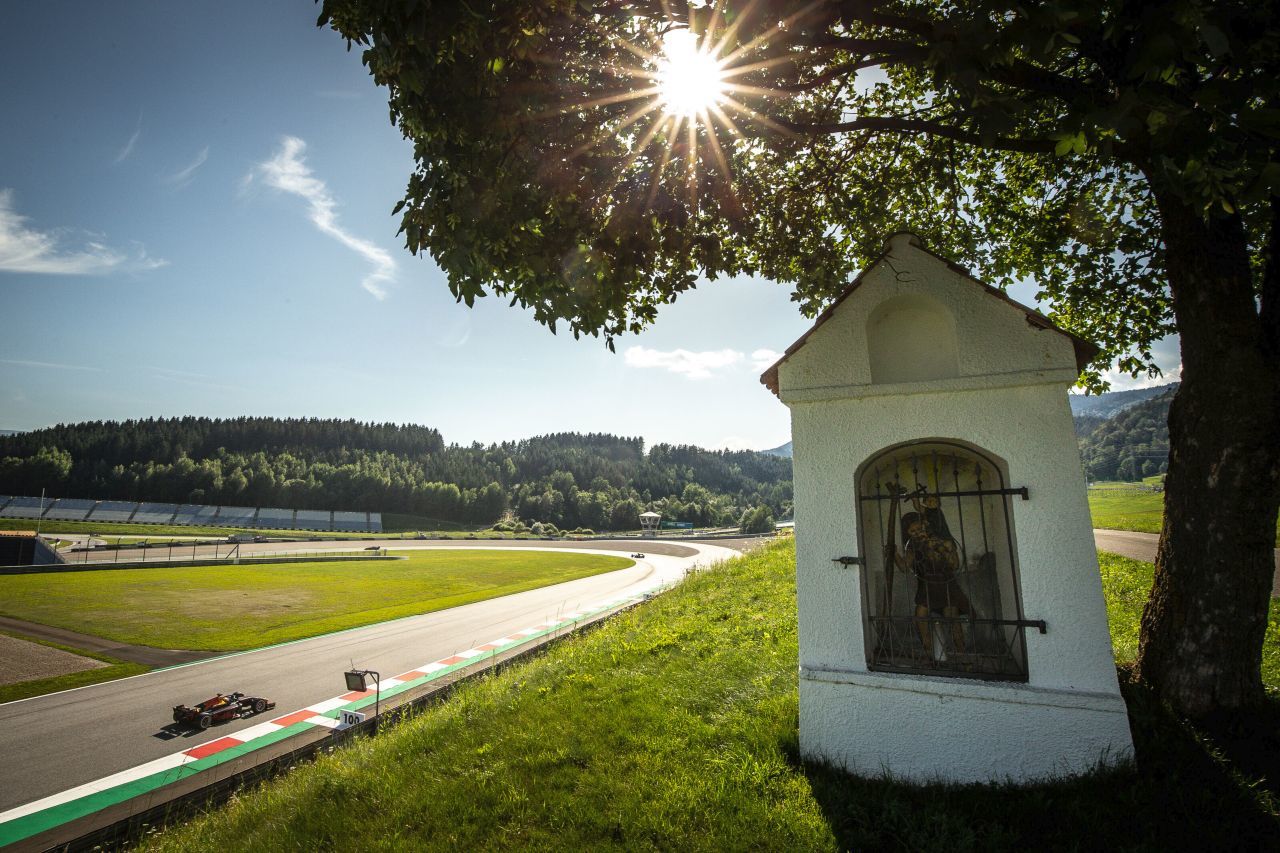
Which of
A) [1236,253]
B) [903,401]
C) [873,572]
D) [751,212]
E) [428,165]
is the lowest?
[873,572]

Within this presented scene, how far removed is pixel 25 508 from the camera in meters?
88.7

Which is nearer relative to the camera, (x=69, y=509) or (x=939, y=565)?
(x=939, y=565)

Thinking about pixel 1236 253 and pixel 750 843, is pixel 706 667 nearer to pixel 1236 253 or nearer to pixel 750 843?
pixel 750 843

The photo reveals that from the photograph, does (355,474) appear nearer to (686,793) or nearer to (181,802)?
(181,802)

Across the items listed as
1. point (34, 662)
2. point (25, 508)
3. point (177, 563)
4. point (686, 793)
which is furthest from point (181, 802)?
point (25, 508)

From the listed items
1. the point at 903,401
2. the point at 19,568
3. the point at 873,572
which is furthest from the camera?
the point at 19,568

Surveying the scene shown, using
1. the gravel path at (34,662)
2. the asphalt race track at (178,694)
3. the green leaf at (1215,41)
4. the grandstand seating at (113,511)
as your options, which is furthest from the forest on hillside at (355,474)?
the green leaf at (1215,41)

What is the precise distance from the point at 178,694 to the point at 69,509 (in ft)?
379

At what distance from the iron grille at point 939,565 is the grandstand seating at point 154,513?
396 feet

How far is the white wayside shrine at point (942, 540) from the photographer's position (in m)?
4.20

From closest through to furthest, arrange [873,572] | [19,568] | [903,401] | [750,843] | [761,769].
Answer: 1. [750,843]
2. [761,769]
3. [903,401]
4. [873,572]
5. [19,568]

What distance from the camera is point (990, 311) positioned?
15.5 feet

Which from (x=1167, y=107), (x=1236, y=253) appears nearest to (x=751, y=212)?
(x=1236, y=253)

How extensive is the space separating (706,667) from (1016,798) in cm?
425
